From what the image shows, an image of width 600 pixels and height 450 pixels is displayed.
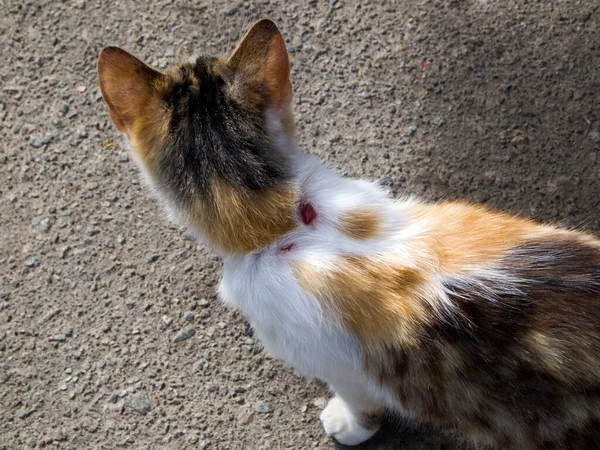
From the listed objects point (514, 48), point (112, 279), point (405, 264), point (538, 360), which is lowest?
point (112, 279)

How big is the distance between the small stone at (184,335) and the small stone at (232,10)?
1.65 metres

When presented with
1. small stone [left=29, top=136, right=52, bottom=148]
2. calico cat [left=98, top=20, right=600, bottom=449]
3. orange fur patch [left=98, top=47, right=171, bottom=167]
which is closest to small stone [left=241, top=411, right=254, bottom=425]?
calico cat [left=98, top=20, right=600, bottom=449]

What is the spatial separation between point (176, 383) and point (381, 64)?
1.77 metres

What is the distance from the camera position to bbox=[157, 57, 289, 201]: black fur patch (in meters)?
1.64

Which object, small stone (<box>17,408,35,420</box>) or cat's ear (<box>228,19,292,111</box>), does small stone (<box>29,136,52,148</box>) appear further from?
cat's ear (<box>228,19,292,111</box>)

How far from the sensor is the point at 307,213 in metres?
1.70

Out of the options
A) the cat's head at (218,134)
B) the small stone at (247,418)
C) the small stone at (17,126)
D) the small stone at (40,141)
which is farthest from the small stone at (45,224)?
the small stone at (247,418)

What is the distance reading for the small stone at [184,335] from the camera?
96.2 inches

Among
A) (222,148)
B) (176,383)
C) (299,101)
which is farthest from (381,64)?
(176,383)

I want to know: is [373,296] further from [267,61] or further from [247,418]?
[247,418]

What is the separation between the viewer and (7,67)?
3.01 m

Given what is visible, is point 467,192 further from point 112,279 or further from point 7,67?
point 7,67

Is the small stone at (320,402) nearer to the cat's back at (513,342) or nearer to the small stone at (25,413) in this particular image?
the cat's back at (513,342)

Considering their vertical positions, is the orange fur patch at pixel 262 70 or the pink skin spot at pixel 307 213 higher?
the orange fur patch at pixel 262 70
